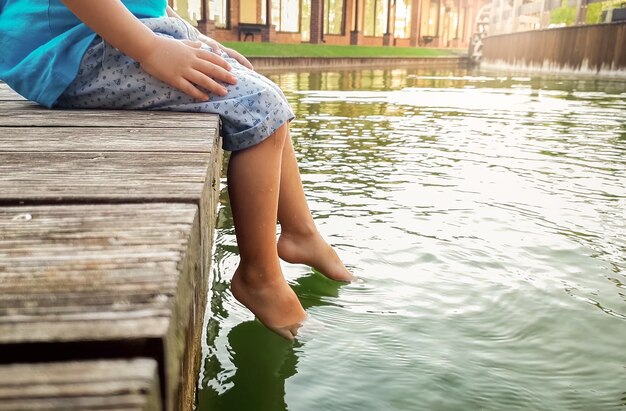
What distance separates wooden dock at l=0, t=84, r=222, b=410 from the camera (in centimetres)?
45

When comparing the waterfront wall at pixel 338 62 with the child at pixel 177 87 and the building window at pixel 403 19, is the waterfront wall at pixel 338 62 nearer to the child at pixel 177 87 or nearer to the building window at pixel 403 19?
the building window at pixel 403 19

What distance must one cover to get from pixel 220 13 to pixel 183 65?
70.1ft

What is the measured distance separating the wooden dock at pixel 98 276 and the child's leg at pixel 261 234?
18 centimetres

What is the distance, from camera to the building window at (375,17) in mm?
28698

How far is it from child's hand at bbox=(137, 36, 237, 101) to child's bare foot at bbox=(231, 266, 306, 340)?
1.55ft

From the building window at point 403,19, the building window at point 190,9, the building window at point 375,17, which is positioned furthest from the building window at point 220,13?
the building window at point 403,19

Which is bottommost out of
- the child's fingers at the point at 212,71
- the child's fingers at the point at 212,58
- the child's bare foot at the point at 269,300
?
the child's bare foot at the point at 269,300

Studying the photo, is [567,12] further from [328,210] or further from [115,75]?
[115,75]

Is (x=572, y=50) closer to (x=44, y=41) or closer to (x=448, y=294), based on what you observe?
(x=448, y=294)

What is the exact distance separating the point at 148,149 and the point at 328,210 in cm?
147

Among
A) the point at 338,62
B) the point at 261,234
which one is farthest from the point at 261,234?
the point at 338,62

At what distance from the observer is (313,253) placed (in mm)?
1879

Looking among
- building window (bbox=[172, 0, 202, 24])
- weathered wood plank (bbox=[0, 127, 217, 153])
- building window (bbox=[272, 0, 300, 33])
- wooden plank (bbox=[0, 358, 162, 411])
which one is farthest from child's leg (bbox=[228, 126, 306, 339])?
building window (bbox=[272, 0, 300, 33])

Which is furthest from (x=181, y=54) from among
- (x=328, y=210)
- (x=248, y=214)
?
(x=328, y=210)
